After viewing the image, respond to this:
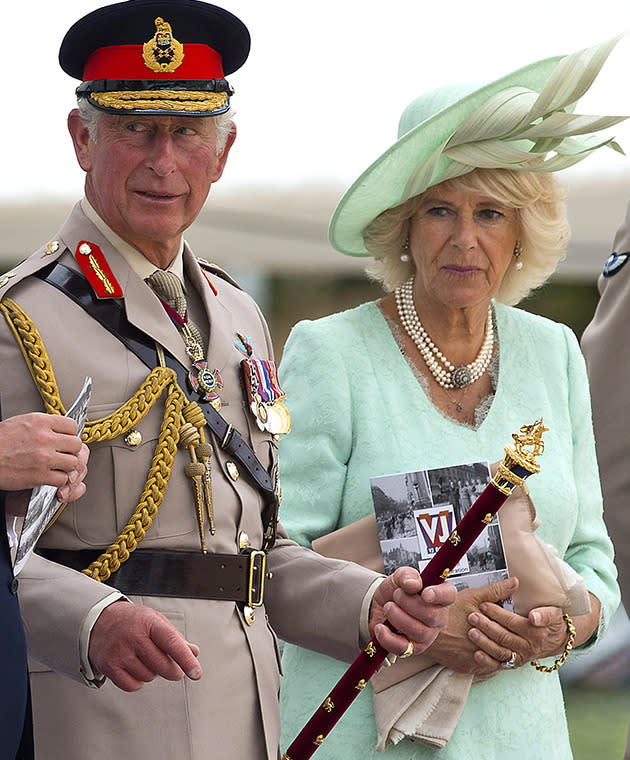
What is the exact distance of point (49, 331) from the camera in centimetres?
227

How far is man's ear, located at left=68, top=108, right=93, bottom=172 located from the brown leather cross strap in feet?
0.69

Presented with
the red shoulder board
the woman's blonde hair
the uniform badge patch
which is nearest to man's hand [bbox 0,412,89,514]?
the red shoulder board

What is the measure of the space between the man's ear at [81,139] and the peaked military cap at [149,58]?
46mm

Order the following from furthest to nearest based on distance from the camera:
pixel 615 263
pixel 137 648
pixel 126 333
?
1. pixel 615 263
2. pixel 126 333
3. pixel 137 648

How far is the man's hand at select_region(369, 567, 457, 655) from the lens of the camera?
236 centimetres

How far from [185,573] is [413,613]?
41cm

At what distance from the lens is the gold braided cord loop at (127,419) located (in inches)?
87.0

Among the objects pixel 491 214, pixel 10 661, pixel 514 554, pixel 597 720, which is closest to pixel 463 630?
pixel 514 554

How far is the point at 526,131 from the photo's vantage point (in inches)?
123

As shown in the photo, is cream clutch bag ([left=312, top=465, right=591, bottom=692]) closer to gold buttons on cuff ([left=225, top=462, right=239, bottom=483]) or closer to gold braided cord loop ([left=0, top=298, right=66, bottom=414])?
gold buttons on cuff ([left=225, top=462, right=239, bottom=483])

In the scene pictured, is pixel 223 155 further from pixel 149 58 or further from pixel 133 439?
pixel 133 439

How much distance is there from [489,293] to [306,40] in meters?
2.64

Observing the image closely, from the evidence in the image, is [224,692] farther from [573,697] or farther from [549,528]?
[573,697]

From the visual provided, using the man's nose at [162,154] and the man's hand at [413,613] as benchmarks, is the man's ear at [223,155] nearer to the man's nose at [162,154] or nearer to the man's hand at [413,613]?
the man's nose at [162,154]
